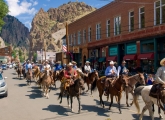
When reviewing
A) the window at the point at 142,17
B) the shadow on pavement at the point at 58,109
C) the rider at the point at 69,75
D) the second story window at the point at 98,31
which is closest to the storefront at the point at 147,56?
the window at the point at 142,17

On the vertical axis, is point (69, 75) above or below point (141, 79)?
above

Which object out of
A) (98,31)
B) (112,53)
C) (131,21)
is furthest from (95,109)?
(98,31)

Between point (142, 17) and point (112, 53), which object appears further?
point (112, 53)

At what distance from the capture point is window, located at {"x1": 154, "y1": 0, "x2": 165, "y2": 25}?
72.6ft

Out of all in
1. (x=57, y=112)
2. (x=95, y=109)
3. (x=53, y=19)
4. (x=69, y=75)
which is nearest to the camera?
(x=57, y=112)

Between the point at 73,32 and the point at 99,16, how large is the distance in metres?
13.3

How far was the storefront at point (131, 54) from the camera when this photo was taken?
25556 mm

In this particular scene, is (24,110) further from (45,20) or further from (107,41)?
(45,20)

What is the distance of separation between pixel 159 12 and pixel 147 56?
15.9ft

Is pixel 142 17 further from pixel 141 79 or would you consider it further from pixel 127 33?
pixel 141 79

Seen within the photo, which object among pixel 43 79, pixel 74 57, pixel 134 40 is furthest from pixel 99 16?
pixel 43 79

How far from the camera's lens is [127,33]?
1076 inches

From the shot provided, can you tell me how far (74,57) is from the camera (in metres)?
46.8

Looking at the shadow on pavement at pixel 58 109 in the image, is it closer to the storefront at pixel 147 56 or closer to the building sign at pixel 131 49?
the storefront at pixel 147 56
